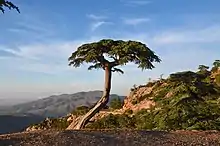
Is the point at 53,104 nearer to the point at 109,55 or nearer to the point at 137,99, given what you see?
the point at 137,99

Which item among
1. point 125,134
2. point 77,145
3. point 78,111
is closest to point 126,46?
point 125,134

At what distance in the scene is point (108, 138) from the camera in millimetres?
14172

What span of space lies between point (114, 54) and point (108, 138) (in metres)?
9.06

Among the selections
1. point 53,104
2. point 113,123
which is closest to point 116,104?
point 113,123

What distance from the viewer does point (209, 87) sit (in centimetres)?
2881

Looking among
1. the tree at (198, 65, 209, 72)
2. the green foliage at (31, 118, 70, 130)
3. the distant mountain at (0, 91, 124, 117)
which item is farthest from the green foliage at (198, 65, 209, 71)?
the distant mountain at (0, 91, 124, 117)

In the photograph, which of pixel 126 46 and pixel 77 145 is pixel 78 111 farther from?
pixel 77 145

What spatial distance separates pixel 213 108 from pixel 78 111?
16.6 metres

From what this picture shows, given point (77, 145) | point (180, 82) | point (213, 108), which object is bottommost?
point (77, 145)

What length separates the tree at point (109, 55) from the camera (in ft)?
73.5

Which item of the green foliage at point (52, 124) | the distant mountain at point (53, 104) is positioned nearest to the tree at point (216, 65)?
the green foliage at point (52, 124)

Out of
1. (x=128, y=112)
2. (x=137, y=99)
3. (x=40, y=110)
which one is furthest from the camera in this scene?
(x=40, y=110)

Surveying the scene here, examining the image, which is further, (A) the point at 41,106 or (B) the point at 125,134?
(A) the point at 41,106

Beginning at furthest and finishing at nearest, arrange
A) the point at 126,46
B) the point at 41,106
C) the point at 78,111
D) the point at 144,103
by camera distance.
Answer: the point at 41,106
the point at 78,111
the point at 144,103
the point at 126,46
